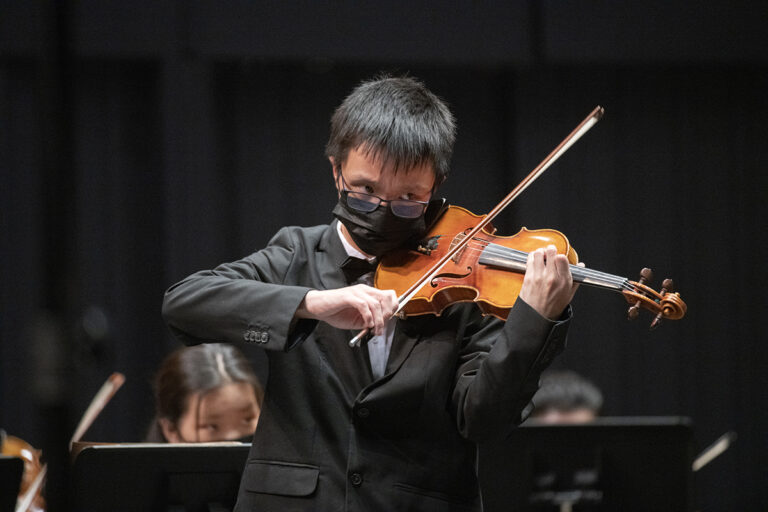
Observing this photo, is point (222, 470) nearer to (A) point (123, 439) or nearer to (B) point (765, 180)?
(A) point (123, 439)

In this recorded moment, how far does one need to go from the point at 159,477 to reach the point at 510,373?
822 millimetres

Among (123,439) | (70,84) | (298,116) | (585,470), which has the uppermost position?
(298,116)

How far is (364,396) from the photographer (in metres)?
1.50

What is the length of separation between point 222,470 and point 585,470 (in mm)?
862

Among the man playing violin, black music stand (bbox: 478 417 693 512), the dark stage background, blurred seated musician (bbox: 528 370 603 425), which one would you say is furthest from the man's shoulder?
the dark stage background

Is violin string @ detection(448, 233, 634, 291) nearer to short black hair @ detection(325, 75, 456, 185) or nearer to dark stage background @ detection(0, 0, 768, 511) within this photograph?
short black hair @ detection(325, 75, 456, 185)

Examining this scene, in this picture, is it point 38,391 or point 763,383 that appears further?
point 763,383

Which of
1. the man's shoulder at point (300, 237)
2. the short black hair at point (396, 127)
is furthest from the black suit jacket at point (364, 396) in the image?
the short black hair at point (396, 127)

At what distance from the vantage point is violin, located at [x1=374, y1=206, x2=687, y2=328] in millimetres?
1537

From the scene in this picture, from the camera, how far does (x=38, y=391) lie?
3.56ft

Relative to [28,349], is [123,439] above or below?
below

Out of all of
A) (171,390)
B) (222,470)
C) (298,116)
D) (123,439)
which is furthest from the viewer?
(298,116)

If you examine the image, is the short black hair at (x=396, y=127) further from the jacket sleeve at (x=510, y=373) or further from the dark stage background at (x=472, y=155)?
the dark stage background at (x=472, y=155)

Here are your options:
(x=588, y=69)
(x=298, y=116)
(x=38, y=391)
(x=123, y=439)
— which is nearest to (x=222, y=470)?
(x=38, y=391)
